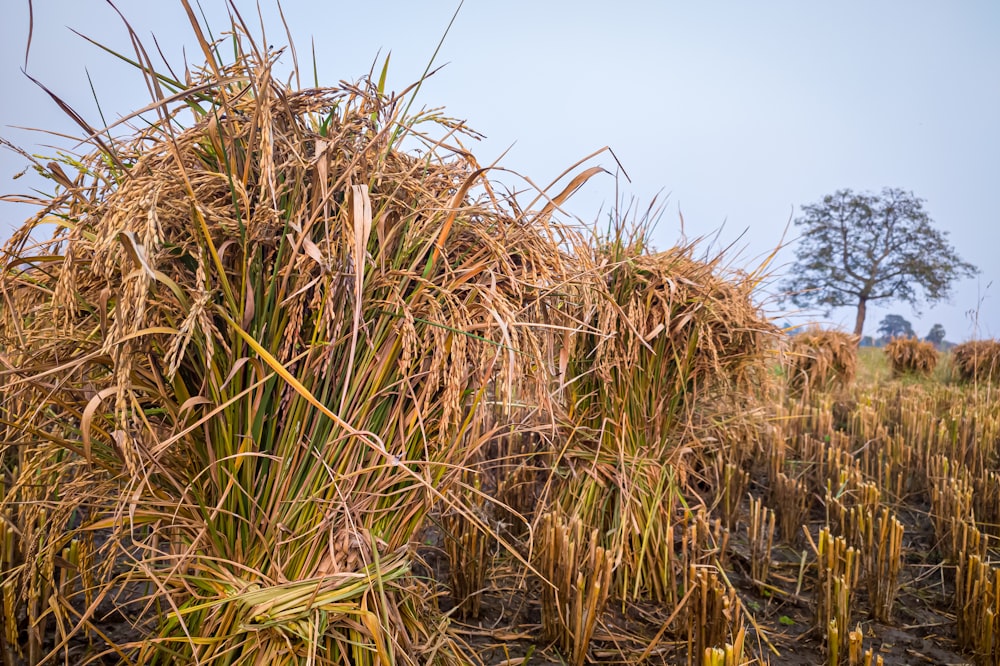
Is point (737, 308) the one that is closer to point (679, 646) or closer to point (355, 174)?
point (679, 646)

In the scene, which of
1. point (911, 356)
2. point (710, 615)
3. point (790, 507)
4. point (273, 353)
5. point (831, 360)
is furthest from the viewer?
point (911, 356)

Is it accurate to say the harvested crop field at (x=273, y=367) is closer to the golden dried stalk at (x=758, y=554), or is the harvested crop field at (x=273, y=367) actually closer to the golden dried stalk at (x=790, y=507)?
the golden dried stalk at (x=758, y=554)

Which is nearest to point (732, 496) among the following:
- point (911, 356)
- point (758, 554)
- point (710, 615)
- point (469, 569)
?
point (758, 554)

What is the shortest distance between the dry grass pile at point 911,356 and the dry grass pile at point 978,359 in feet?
1.18

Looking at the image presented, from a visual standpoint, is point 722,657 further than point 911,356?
No

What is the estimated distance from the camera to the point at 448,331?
51.4 inches

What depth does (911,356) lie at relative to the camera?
36.6 ft

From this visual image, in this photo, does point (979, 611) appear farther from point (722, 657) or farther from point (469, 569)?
point (469, 569)

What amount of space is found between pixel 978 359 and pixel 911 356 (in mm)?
1471

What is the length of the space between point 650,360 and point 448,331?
1.51 metres

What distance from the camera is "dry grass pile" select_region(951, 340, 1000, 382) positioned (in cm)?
988

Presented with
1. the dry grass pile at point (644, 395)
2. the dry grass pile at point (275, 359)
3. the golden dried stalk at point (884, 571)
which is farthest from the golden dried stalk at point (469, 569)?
the golden dried stalk at point (884, 571)

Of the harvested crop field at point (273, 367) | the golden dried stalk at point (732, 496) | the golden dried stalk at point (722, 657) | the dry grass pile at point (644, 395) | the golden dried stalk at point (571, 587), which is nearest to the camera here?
the harvested crop field at point (273, 367)

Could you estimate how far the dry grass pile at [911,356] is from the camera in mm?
11062
